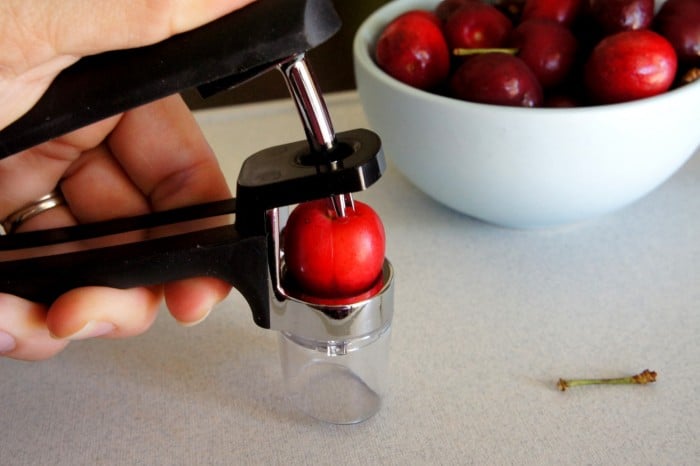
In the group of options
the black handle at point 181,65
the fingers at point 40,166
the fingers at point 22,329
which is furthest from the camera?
the fingers at point 40,166

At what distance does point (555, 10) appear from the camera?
65 centimetres

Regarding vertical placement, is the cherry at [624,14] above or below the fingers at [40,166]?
above

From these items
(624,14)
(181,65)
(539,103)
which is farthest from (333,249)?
(624,14)

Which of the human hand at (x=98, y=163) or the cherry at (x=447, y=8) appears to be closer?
the human hand at (x=98, y=163)

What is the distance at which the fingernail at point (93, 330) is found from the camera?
1.46ft

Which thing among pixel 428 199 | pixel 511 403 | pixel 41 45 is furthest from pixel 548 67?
pixel 41 45

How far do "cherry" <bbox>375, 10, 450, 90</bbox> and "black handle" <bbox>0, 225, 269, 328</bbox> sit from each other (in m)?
0.27

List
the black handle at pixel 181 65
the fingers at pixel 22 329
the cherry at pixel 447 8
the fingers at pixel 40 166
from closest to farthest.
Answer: the black handle at pixel 181 65 < the fingers at pixel 22 329 < the fingers at pixel 40 166 < the cherry at pixel 447 8

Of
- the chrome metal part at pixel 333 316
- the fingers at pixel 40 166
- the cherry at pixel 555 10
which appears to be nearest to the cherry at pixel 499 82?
the cherry at pixel 555 10

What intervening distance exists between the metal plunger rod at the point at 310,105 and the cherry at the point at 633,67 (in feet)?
0.94

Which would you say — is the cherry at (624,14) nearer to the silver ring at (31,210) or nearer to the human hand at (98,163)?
the human hand at (98,163)

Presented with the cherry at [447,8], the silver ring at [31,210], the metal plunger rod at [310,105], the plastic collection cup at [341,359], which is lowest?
the plastic collection cup at [341,359]

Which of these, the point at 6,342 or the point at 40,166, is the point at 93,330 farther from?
the point at 40,166

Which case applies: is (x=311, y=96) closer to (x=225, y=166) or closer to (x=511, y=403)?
(x=511, y=403)
